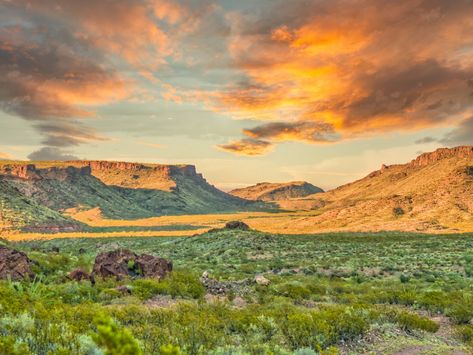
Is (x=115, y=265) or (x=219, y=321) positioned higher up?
(x=219, y=321)

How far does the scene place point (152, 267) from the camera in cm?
2025

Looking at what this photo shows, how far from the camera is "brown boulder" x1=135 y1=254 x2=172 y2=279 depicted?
19594 mm

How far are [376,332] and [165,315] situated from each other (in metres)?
5.46

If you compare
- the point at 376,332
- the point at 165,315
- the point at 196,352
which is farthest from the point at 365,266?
the point at 196,352

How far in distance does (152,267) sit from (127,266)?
147 cm

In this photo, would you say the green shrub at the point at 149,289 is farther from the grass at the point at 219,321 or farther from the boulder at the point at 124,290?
the boulder at the point at 124,290

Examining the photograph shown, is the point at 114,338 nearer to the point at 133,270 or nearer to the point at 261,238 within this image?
the point at 133,270

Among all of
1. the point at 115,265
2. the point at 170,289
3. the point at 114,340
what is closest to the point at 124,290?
the point at 170,289

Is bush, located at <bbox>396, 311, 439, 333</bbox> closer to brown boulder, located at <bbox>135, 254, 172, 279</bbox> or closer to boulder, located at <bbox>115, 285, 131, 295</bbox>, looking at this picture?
boulder, located at <bbox>115, 285, 131, 295</bbox>

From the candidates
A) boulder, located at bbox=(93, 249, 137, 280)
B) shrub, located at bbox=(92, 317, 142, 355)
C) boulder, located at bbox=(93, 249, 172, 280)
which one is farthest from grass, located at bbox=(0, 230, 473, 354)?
boulder, located at bbox=(93, 249, 172, 280)

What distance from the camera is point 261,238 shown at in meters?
56.8

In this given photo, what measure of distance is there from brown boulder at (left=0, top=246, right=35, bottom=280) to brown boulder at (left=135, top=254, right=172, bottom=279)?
5287 mm

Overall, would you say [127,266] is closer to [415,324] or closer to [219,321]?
[219,321]

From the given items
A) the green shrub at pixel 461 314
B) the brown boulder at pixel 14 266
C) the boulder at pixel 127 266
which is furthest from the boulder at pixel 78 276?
the green shrub at pixel 461 314
